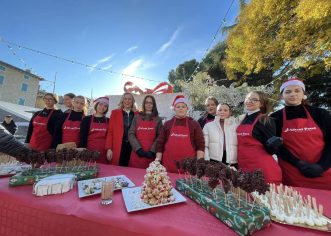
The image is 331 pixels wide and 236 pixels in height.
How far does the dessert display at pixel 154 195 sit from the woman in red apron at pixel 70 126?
2165 mm

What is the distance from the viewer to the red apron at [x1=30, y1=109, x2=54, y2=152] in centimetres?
337

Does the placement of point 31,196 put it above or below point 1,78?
below

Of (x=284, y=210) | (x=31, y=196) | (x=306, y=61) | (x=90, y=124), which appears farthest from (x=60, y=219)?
(x=306, y=61)

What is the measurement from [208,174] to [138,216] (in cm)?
50

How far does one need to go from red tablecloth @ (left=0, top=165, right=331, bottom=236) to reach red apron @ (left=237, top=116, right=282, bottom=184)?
0.48 meters

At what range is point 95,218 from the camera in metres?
1.12

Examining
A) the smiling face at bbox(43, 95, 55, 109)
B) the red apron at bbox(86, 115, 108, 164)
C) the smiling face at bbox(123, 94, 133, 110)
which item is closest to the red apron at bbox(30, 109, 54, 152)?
the smiling face at bbox(43, 95, 55, 109)

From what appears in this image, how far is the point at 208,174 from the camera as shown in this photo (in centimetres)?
131

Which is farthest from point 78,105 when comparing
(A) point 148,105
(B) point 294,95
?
(B) point 294,95

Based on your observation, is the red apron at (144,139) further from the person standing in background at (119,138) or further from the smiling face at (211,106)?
the smiling face at (211,106)

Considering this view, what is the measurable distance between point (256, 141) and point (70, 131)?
2.65 meters

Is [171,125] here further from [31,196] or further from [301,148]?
[31,196]

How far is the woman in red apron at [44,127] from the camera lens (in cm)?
338

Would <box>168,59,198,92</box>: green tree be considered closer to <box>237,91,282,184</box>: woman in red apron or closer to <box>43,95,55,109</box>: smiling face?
<box>43,95,55,109</box>: smiling face
